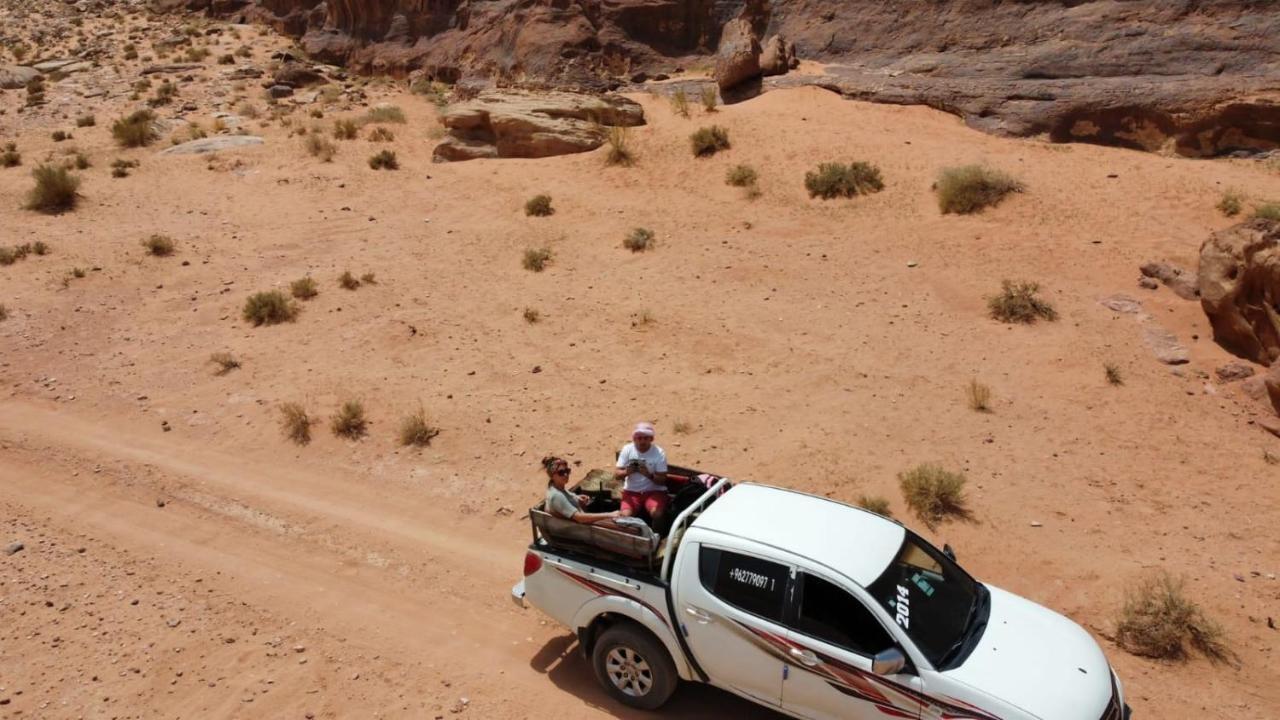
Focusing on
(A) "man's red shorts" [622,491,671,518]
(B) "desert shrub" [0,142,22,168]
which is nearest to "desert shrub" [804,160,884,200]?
(A) "man's red shorts" [622,491,671,518]

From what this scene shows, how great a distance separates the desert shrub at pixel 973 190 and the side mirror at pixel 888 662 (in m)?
13.2

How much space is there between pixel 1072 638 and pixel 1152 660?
6.62 feet

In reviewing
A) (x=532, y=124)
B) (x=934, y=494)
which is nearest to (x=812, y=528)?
(x=934, y=494)

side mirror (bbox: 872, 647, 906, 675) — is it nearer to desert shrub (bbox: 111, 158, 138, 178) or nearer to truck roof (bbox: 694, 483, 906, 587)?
truck roof (bbox: 694, 483, 906, 587)

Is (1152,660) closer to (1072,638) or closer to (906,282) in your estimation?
(1072,638)

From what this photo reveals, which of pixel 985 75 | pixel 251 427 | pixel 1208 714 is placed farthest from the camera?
pixel 985 75

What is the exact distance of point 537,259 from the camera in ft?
51.8

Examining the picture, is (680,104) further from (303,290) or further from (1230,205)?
(1230,205)

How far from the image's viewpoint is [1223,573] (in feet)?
25.8

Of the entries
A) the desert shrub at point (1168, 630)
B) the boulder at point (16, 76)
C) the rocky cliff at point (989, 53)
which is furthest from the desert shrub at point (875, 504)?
the boulder at point (16, 76)

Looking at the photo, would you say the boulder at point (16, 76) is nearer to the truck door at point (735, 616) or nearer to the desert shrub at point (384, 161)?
the desert shrub at point (384, 161)

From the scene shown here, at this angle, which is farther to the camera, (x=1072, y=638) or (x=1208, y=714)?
(x=1208, y=714)

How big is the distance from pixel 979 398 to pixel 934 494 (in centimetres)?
253

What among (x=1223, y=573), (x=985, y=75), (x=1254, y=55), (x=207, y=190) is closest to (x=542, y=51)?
(x=207, y=190)
